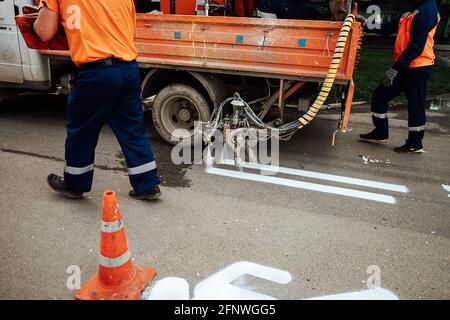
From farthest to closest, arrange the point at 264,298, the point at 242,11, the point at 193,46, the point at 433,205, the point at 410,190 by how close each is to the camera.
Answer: the point at 242,11 → the point at 193,46 → the point at 410,190 → the point at 433,205 → the point at 264,298

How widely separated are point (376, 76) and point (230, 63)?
6844 millimetres

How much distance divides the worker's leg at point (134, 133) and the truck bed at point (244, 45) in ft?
4.17

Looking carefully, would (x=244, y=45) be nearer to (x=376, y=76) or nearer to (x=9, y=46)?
(x=9, y=46)

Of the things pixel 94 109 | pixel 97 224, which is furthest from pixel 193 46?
pixel 97 224

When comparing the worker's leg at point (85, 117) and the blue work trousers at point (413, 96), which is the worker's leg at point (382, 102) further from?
the worker's leg at point (85, 117)

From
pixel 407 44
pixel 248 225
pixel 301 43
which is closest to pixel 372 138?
pixel 407 44

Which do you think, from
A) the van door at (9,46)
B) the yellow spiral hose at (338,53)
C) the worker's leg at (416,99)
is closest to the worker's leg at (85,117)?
the yellow spiral hose at (338,53)

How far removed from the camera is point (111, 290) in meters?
2.39

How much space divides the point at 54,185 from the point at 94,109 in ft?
3.02

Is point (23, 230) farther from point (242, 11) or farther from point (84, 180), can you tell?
point (242, 11)

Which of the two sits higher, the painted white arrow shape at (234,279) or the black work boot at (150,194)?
the black work boot at (150,194)

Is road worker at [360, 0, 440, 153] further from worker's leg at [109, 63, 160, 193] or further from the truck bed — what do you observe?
worker's leg at [109, 63, 160, 193]

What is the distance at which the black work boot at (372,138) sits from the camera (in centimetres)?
552

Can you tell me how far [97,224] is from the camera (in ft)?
10.7
